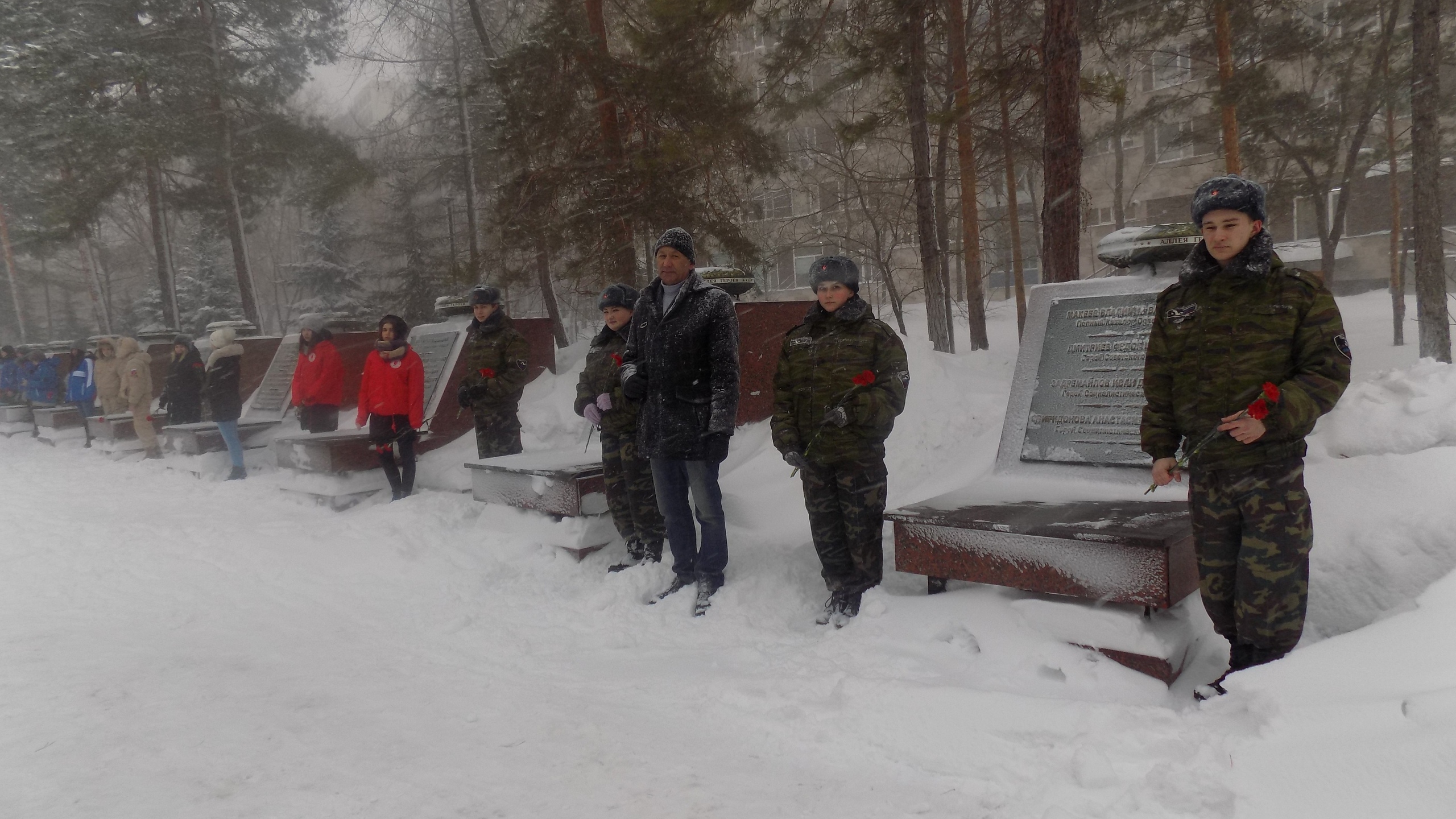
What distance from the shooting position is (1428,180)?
9.13 meters

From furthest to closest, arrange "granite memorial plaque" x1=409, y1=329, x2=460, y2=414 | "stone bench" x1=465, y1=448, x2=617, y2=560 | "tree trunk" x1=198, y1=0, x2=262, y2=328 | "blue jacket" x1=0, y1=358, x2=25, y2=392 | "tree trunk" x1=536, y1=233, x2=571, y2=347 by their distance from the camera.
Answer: "blue jacket" x1=0, y1=358, x2=25, y2=392 < "tree trunk" x1=198, y1=0, x2=262, y2=328 < "tree trunk" x1=536, y1=233, x2=571, y2=347 < "granite memorial plaque" x1=409, y1=329, x2=460, y2=414 < "stone bench" x1=465, y1=448, x2=617, y2=560

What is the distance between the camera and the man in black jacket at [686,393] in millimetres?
4688

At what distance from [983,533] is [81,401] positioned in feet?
55.7

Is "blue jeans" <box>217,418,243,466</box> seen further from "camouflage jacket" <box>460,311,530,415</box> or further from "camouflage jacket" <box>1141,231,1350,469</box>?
"camouflage jacket" <box>1141,231,1350,469</box>

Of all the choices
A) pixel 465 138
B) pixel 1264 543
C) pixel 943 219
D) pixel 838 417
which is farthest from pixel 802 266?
pixel 1264 543

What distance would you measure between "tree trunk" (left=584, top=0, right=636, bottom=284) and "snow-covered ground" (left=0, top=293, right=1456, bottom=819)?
15.4 feet

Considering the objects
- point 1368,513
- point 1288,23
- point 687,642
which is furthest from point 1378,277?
point 687,642

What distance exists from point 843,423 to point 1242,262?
1813mm

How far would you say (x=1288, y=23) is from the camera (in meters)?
12.3

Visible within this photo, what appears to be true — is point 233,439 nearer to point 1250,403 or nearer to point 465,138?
point 465,138

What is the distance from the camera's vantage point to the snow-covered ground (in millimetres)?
2475

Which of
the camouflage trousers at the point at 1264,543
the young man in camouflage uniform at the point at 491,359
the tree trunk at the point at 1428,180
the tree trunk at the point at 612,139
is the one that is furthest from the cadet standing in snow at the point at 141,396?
the tree trunk at the point at 1428,180

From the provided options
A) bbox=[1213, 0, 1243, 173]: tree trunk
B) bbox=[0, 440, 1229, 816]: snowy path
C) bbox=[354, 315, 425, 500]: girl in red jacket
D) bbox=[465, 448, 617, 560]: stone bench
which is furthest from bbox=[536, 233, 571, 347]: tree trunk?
bbox=[1213, 0, 1243, 173]: tree trunk

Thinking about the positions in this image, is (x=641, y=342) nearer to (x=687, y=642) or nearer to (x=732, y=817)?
(x=687, y=642)
